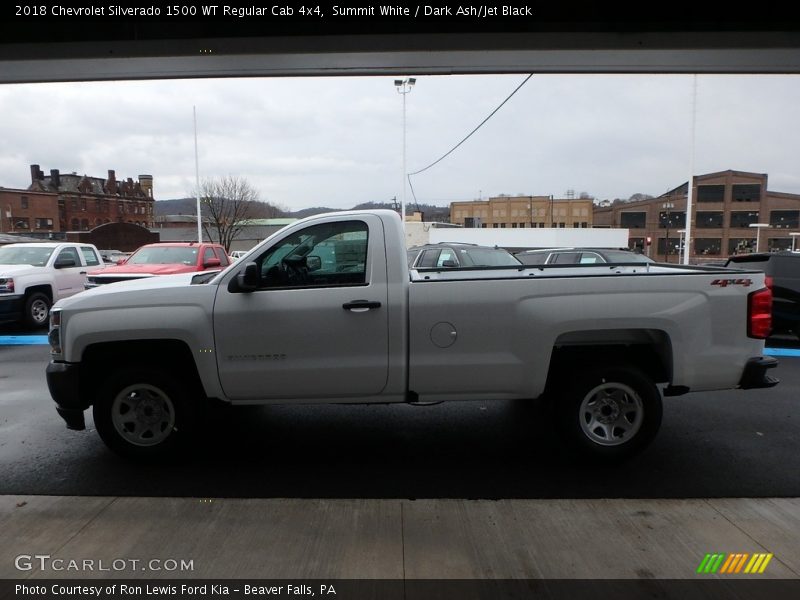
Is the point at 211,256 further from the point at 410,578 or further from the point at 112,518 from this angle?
the point at 410,578

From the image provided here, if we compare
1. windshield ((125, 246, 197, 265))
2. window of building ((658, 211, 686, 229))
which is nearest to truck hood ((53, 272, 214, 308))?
windshield ((125, 246, 197, 265))

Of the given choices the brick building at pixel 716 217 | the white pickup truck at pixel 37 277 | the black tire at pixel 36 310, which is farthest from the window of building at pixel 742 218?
the black tire at pixel 36 310

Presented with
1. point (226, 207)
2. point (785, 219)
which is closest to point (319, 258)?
point (226, 207)

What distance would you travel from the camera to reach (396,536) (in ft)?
10.6

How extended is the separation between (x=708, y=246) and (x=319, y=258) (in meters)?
75.8

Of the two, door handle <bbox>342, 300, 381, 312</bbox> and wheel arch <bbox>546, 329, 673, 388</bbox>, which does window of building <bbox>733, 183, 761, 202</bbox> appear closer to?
wheel arch <bbox>546, 329, 673, 388</bbox>

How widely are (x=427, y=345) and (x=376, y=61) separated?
2856 mm

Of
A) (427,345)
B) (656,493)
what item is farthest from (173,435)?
(656,493)

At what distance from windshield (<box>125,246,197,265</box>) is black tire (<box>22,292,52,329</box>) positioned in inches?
75.7

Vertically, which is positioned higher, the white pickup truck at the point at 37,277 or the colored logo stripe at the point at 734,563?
the white pickup truck at the point at 37,277

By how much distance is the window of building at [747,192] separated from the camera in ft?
210

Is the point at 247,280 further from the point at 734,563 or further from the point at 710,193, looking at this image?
the point at 710,193

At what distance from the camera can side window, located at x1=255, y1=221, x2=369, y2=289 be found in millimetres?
4223

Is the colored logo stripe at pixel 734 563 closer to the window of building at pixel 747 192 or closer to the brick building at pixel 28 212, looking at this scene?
the window of building at pixel 747 192
